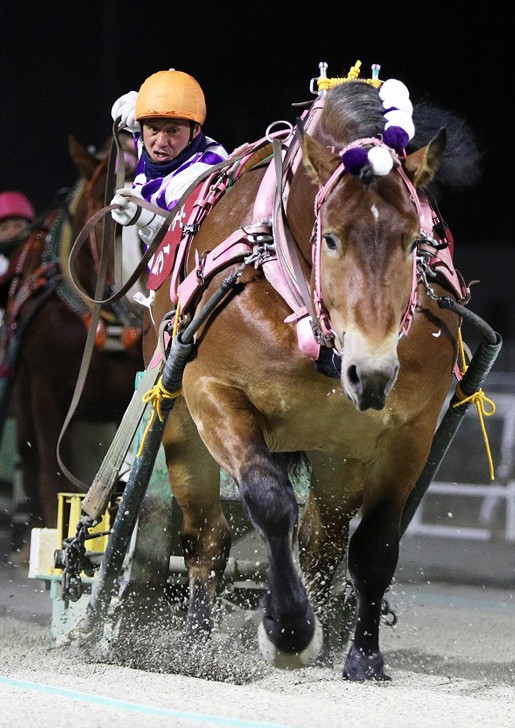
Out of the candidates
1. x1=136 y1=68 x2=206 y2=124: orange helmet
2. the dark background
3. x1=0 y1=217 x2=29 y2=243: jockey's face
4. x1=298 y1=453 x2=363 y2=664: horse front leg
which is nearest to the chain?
x1=298 y1=453 x2=363 y2=664: horse front leg

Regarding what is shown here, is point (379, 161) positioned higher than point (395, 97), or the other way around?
point (395, 97)

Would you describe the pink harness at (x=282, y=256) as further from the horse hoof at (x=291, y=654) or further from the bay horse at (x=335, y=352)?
the horse hoof at (x=291, y=654)

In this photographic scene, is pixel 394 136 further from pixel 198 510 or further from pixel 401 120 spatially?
pixel 198 510

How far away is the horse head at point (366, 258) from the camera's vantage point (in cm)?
279

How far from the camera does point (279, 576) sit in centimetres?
313

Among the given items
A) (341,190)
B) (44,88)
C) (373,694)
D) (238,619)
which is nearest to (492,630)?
(238,619)

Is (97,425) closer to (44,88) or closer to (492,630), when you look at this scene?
(492,630)

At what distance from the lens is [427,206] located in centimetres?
347

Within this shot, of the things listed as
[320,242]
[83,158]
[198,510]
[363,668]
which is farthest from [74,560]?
[83,158]

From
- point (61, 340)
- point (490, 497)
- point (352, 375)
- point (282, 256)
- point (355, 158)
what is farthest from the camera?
point (490, 497)

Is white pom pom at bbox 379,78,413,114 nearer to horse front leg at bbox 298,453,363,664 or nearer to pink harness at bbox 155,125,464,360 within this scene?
pink harness at bbox 155,125,464,360

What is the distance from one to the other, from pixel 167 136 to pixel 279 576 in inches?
62.2

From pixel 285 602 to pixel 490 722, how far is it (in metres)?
0.55

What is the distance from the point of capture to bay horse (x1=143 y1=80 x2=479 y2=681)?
2883mm
